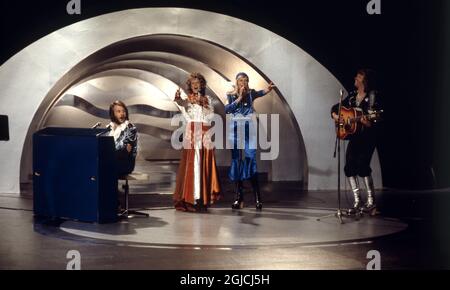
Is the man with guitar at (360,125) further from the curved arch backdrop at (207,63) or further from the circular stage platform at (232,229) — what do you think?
the curved arch backdrop at (207,63)

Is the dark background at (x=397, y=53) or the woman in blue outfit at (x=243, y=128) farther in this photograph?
the dark background at (x=397, y=53)

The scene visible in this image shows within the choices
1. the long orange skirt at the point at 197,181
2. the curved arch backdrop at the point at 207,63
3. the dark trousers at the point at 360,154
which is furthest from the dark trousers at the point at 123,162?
the curved arch backdrop at the point at 207,63

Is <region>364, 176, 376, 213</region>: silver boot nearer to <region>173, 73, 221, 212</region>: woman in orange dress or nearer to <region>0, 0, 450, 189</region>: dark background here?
<region>173, 73, 221, 212</region>: woman in orange dress

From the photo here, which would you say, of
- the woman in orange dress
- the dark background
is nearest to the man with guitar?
the woman in orange dress

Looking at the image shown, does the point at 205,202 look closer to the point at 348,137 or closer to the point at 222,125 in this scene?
the point at 348,137

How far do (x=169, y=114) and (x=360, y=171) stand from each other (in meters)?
15.8

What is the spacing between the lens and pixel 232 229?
859cm

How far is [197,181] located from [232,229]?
167cm

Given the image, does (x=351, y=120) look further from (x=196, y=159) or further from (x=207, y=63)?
(x=207, y=63)

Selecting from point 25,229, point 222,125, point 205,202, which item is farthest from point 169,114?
point 25,229

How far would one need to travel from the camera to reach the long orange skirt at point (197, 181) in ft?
33.2

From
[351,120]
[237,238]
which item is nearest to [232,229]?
[237,238]

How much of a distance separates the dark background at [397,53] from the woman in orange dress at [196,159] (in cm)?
314
